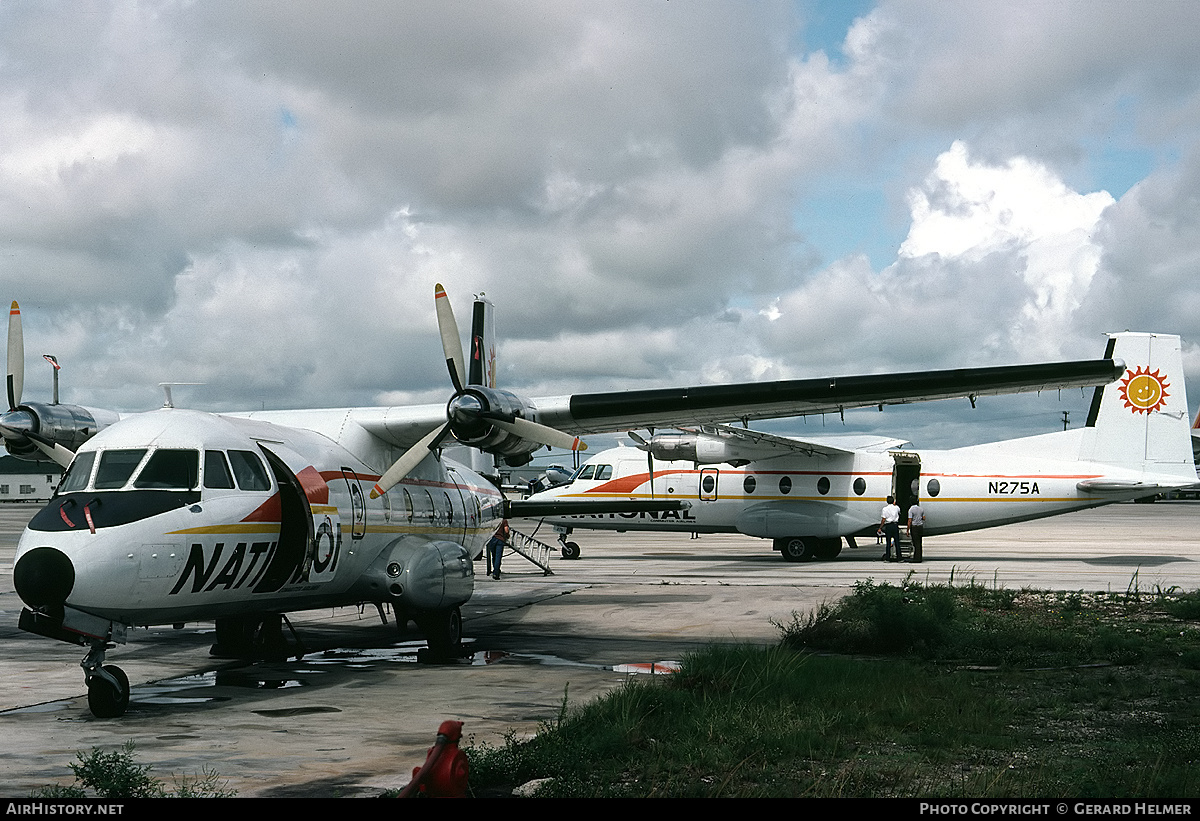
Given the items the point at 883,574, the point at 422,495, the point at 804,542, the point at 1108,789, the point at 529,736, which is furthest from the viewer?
the point at 804,542

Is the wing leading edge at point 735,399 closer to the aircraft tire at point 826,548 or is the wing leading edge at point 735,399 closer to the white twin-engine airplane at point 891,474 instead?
the white twin-engine airplane at point 891,474

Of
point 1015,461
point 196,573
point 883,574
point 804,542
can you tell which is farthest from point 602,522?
point 196,573

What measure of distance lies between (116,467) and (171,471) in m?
0.46

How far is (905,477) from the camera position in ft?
91.2

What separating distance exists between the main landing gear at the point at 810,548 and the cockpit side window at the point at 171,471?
2153cm

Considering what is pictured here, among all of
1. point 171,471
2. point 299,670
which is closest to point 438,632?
point 299,670

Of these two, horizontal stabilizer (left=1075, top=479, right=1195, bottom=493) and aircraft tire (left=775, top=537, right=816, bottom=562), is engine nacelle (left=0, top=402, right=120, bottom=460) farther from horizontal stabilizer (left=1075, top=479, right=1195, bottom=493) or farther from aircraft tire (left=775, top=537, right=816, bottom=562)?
horizontal stabilizer (left=1075, top=479, right=1195, bottom=493)

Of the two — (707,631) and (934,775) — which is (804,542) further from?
(934,775)

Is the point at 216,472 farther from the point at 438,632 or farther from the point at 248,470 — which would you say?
the point at 438,632

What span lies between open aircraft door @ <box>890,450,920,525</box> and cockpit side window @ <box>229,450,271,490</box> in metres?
20.6

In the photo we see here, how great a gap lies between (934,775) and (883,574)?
1819cm

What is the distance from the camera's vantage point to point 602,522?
100ft

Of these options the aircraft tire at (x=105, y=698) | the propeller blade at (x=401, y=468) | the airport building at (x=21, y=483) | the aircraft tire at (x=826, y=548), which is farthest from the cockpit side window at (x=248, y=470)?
the airport building at (x=21, y=483)

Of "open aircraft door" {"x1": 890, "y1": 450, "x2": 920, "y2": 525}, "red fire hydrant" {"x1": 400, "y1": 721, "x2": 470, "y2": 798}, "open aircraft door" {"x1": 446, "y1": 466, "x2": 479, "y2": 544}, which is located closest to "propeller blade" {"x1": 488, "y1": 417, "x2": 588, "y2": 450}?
"open aircraft door" {"x1": 446, "y1": 466, "x2": 479, "y2": 544}
